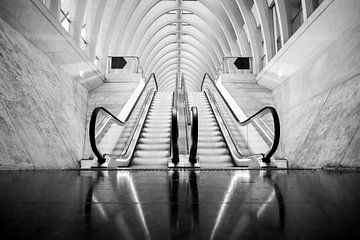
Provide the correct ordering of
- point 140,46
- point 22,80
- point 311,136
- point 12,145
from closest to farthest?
point 12,145, point 22,80, point 311,136, point 140,46

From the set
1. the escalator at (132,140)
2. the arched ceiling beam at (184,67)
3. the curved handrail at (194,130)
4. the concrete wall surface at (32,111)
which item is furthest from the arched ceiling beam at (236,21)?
the arched ceiling beam at (184,67)

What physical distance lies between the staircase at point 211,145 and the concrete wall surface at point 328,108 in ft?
7.65

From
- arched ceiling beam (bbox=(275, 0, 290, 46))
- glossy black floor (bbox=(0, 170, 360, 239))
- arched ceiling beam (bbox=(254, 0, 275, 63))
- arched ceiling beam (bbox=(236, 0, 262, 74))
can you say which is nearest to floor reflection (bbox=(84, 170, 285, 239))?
glossy black floor (bbox=(0, 170, 360, 239))

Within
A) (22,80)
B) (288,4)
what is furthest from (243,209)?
(288,4)

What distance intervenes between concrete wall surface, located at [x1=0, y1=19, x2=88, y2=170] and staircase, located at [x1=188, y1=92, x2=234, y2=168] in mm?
3626

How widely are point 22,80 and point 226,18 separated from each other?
1716 cm

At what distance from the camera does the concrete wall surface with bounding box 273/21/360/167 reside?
504 centimetres

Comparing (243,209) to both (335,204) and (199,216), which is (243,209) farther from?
(335,204)

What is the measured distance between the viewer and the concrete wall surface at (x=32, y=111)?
4449mm

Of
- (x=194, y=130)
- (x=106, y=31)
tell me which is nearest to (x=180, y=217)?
(x=194, y=130)

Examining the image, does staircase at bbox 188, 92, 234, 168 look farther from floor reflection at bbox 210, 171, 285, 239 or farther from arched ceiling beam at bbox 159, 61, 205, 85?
arched ceiling beam at bbox 159, 61, 205, 85

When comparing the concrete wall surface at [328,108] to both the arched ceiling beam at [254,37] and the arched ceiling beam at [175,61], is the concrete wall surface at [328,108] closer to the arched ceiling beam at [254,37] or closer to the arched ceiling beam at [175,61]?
the arched ceiling beam at [254,37]

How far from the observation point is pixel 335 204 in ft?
3.82

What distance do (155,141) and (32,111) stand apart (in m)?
3.17
